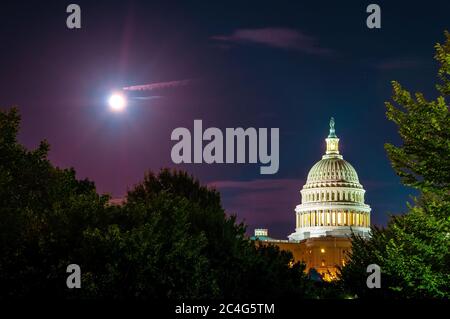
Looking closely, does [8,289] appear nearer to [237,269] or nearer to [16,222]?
[16,222]

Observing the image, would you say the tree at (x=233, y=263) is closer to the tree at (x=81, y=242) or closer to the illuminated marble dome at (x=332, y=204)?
the tree at (x=81, y=242)

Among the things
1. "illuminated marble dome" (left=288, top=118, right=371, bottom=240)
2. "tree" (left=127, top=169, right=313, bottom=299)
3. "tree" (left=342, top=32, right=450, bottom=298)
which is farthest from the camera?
"illuminated marble dome" (left=288, top=118, right=371, bottom=240)

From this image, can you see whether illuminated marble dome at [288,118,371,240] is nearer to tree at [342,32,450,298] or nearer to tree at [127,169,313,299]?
tree at [127,169,313,299]

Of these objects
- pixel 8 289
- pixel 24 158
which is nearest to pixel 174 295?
pixel 8 289

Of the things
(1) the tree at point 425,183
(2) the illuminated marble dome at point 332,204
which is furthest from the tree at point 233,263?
(2) the illuminated marble dome at point 332,204

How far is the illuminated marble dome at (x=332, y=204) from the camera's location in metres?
187

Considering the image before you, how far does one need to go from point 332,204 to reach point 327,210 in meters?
2.04

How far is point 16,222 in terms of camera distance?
30.4 metres

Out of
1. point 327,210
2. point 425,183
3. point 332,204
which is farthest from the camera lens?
point 327,210

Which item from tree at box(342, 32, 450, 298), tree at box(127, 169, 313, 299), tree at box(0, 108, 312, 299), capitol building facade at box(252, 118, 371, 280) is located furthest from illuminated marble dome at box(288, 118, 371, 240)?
tree at box(342, 32, 450, 298)

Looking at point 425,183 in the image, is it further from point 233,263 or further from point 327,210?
point 327,210

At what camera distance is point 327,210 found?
18750cm

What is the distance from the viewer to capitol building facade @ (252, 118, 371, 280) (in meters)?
180

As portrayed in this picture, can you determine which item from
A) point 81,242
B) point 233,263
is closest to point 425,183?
point 81,242
